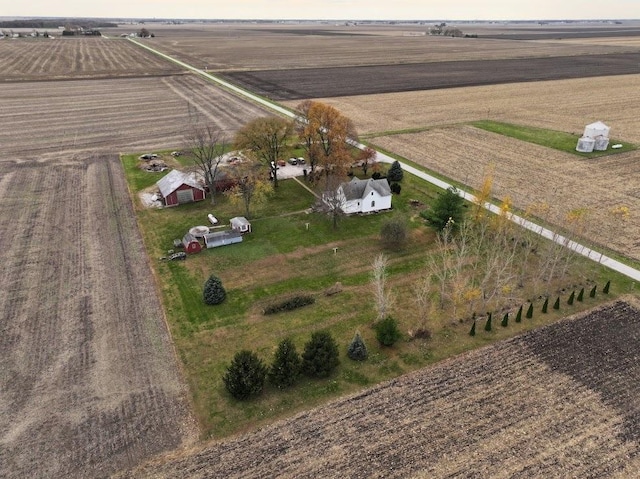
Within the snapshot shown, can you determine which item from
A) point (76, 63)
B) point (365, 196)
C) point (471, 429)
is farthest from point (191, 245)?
point (76, 63)

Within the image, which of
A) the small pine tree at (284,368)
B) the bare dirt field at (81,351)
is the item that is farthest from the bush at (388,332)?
the bare dirt field at (81,351)

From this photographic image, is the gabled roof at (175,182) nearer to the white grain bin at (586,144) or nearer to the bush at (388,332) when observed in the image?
the bush at (388,332)

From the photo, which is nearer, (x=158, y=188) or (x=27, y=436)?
(x=27, y=436)

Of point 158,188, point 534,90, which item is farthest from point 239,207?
point 534,90

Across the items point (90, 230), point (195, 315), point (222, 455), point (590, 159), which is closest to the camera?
point (222, 455)

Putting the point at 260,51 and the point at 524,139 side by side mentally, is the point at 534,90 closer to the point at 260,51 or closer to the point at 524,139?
the point at 524,139

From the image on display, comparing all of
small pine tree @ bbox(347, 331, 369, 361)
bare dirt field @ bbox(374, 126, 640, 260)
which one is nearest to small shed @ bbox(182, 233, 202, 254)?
small pine tree @ bbox(347, 331, 369, 361)
